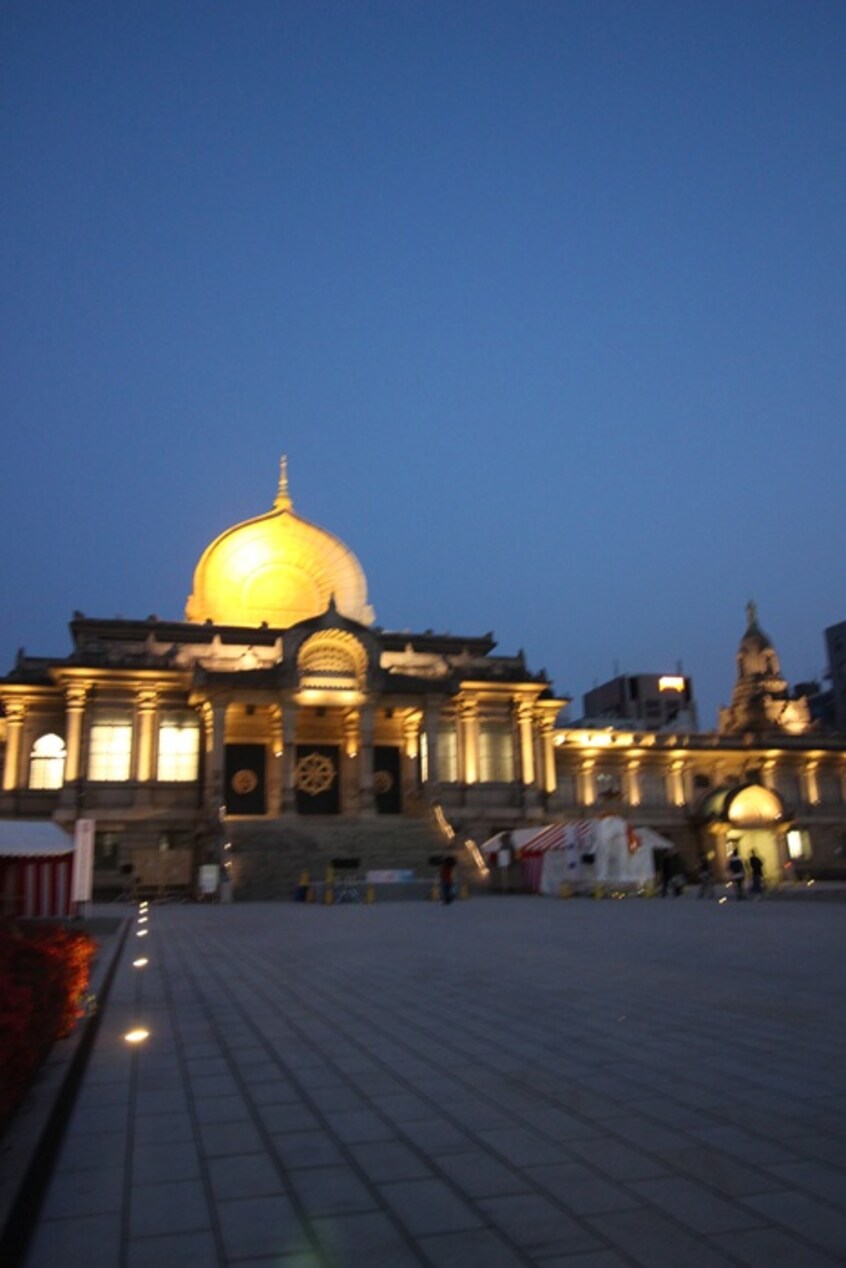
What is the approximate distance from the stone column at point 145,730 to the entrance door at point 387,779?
1216cm

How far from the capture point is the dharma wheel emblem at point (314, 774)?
51812 millimetres

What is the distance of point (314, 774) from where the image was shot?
171ft

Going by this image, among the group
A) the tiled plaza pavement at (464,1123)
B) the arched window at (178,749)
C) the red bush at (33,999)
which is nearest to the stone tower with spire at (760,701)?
the arched window at (178,749)

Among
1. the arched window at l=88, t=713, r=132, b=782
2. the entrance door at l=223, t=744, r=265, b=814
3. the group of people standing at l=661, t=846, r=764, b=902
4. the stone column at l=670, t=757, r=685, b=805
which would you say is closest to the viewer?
the group of people standing at l=661, t=846, r=764, b=902

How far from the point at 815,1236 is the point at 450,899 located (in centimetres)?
2785

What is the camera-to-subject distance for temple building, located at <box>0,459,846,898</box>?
45125mm

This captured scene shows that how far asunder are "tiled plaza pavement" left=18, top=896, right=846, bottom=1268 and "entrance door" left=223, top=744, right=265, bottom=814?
37.7m

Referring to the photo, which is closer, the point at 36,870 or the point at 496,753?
the point at 36,870

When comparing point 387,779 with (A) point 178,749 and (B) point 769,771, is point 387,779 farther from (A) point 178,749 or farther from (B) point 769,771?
(B) point 769,771

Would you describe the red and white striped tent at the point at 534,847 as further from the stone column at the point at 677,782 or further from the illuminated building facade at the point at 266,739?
the stone column at the point at 677,782

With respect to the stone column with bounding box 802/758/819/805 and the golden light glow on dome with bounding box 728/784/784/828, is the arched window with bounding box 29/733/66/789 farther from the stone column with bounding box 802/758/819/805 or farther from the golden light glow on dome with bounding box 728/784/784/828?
the stone column with bounding box 802/758/819/805

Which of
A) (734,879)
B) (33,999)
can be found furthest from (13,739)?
(33,999)

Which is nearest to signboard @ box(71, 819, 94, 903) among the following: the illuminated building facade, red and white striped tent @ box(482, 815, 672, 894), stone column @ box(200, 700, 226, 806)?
the illuminated building facade

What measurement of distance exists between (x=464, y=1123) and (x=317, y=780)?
46580mm
